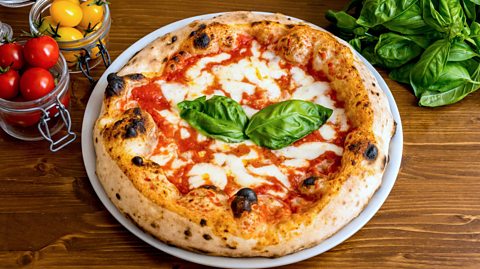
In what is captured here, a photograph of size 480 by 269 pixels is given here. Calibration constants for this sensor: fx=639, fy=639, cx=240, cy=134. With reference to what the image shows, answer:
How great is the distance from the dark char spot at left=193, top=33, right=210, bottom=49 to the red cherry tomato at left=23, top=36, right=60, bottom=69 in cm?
63

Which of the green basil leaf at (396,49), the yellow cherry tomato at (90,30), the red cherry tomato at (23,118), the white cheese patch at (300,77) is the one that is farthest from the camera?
the green basil leaf at (396,49)

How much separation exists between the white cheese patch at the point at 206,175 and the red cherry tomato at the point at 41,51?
0.81 m

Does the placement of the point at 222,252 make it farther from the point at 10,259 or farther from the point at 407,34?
the point at 407,34

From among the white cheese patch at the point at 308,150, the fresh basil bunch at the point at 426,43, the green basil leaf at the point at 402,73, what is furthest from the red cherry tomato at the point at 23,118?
the green basil leaf at the point at 402,73

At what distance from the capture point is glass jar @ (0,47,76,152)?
2.74 metres

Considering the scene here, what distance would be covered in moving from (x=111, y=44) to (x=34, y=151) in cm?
76

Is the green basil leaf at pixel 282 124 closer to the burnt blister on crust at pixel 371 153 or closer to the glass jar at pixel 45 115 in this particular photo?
the burnt blister on crust at pixel 371 153

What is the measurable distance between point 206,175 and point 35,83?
0.83m

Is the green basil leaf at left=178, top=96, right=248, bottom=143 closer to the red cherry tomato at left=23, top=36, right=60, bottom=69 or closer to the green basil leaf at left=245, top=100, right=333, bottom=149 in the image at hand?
the green basil leaf at left=245, top=100, right=333, bottom=149

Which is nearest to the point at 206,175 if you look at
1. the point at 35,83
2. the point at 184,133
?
the point at 184,133

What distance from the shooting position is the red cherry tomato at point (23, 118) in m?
2.80

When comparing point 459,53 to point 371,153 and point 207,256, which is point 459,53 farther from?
point 207,256

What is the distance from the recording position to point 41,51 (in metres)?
2.76

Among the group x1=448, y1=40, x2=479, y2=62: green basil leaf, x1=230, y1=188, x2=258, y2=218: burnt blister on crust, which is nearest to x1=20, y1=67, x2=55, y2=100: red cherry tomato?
x1=230, y1=188, x2=258, y2=218: burnt blister on crust
